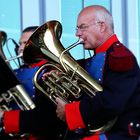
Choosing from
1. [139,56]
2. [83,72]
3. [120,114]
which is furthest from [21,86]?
[139,56]

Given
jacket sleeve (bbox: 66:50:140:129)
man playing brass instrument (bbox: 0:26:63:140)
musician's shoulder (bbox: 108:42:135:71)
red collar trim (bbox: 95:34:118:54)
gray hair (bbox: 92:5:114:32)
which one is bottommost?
man playing brass instrument (bbox: 0:26:63:140)

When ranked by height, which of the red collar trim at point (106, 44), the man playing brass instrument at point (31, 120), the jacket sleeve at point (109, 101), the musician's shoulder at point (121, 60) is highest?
the red collar trim at point (106, 44)

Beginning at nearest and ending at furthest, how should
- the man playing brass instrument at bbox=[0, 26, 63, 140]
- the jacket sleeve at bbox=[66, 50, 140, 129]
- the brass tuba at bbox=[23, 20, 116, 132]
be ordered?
the jacket sleeve at bbox=[66, 50, 140, 129] → the brass tuba at bbox=[23, 20, 116, 132] → the man playing brass instrument at bbox=[0, 26, 63, 140]

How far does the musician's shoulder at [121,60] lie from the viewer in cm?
194

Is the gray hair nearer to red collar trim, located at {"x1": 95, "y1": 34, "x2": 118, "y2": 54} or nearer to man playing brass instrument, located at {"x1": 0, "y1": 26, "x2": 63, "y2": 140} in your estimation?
red collar trim, located at {"x1": 95, "y1": 34, "x2": 118, "y2": 54}

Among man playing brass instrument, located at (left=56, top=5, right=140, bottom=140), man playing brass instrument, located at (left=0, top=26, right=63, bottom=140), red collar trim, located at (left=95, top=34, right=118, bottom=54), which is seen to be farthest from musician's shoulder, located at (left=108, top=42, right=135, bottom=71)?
man playing brass instrument, located at (left=0, top=26, right=63, bottom=140)

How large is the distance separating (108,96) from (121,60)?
147 mm

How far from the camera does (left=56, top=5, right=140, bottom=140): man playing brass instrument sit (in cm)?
192

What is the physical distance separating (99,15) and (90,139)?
53cm

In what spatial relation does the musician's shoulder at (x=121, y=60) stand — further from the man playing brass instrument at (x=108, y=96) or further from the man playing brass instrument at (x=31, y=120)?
the man playing brass instrument at (x=31, y=120)

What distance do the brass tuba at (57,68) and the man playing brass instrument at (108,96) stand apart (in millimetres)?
45

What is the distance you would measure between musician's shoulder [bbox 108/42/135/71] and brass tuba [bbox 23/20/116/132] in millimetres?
110

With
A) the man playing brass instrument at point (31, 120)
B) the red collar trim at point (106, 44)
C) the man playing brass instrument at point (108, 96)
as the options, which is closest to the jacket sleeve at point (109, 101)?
the man playing brass instrument at point (108, 96)

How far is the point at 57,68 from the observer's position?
2.16 metres
